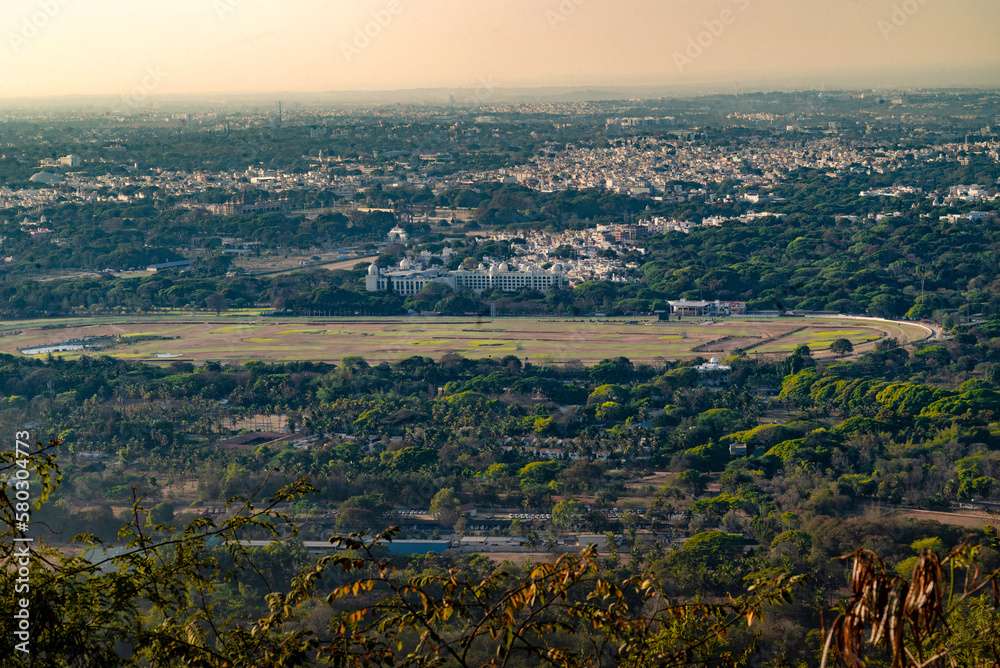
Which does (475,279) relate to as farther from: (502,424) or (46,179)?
(46,179)

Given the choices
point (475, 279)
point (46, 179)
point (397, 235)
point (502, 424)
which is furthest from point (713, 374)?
point (46, 179)

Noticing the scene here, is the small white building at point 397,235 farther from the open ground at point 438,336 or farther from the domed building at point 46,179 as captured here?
the domed building at point 46,179

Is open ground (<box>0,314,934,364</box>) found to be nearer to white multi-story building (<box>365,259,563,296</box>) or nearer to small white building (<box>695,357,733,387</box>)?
small white building (<box>695,357,733,387</box>)

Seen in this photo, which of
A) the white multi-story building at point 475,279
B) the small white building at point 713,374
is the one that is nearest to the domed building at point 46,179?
the white multi-story building at point 475,279

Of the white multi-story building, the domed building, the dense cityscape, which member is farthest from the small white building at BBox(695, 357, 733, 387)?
the domed building

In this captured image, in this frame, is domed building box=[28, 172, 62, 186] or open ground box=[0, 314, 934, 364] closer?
open ground box=[0, 314, 934, 364]
